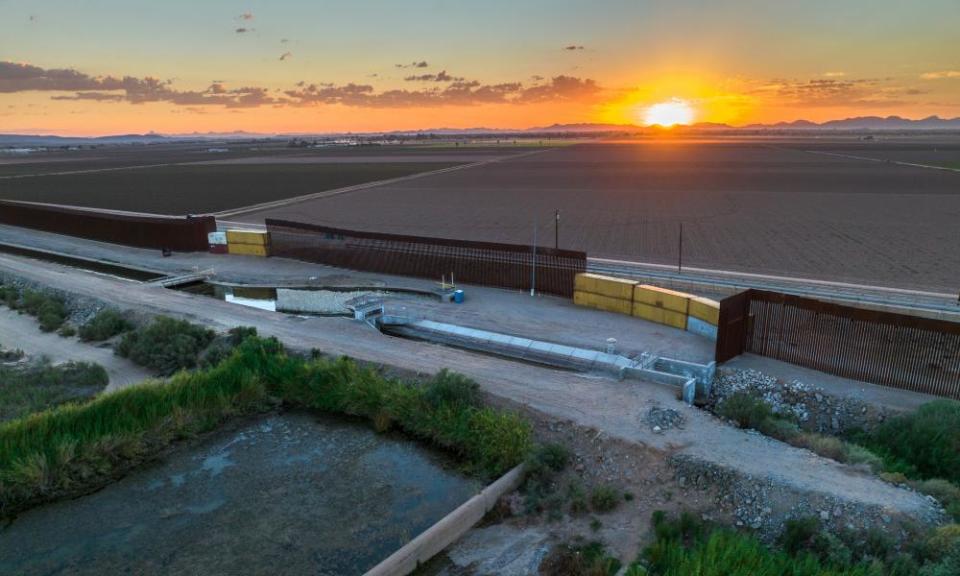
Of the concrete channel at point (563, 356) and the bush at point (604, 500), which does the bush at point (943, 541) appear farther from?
the concrete channel at point (563, 356)

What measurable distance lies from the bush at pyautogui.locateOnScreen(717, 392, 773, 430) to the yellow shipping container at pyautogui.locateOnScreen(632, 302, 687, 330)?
5134 millimetres

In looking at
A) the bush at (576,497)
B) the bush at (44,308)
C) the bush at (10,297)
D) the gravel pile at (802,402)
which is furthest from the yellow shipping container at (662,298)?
the bush at (10,297)

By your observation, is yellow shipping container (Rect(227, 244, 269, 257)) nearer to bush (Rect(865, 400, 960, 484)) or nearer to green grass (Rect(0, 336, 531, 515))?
green grass (Rect(0, 336, 531, 515))

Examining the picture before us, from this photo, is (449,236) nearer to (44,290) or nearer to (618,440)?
(44,290)

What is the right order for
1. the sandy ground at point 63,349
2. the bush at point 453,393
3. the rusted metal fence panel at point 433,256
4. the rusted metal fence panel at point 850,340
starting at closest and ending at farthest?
the bush at point 453,393
the rusted metal fence panel at point 850,340
the sandy ground at point 63,349
the rusted metal fence panel at point 433,256

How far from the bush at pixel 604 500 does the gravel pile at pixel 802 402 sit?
4700 millimetres

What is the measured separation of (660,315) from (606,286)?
2134 mm

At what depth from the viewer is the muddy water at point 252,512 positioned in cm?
969

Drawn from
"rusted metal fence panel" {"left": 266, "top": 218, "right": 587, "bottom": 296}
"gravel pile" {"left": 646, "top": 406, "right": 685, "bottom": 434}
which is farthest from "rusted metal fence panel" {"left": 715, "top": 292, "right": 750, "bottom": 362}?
"rusted metal fence panel" {"left": 266, "top": 218, "right": 587, "bottom": 296}

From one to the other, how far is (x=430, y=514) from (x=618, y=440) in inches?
148

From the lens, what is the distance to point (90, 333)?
1925 centimetres

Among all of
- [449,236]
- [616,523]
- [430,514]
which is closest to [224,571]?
[430,514]

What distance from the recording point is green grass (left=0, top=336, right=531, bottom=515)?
1166cm

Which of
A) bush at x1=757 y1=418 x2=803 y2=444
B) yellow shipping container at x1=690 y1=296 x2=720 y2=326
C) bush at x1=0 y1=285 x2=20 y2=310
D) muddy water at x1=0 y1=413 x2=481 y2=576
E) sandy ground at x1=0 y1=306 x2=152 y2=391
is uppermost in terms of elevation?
yellow shipping container at x1=690 y1=296 x2=720 y2=326
